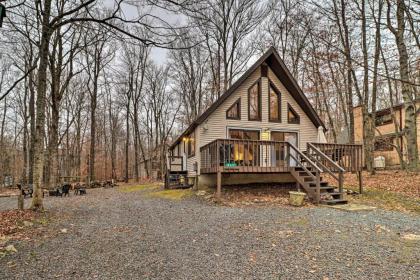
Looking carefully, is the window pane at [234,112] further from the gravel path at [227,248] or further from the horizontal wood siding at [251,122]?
the gravel path at [227,248]

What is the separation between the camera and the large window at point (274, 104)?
13.6m

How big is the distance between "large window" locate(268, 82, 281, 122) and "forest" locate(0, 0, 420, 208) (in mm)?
2478

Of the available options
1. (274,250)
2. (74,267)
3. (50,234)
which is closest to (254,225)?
(274,250)

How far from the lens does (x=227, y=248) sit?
4.76 meters

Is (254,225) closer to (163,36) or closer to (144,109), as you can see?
(163,36)

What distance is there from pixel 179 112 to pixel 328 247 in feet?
91.1

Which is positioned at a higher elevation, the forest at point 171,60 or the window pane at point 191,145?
the forest at point 171,60

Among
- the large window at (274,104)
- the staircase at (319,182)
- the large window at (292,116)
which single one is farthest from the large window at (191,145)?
the staircase at (319,182)

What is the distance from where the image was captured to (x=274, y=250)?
462 cm

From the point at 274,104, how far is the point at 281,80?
1.29m

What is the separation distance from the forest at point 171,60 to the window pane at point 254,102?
10.7 feet

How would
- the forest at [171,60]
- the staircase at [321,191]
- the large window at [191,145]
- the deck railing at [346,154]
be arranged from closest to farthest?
the forest at [171,60] < the staircase at [321,191] < the deck railing at [346,154] < the large window at [191,145]

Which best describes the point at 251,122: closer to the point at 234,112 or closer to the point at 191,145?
the point at 234,112

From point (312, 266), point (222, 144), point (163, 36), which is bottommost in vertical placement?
point (312, 266)
